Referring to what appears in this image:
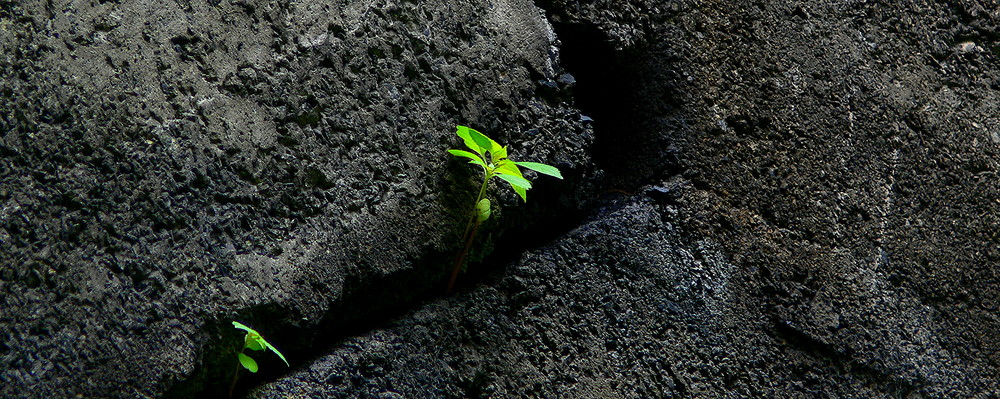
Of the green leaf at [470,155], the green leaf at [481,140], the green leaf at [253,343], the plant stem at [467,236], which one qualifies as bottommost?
the green leaf at [253,343]

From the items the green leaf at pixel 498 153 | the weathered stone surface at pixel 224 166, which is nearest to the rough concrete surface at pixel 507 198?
the weathered stone surface at pixel 224 166

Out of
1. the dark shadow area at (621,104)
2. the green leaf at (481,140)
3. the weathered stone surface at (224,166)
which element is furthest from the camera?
the dark shadow area at (621,104)

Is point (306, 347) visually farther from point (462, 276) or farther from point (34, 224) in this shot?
point (34, 224)

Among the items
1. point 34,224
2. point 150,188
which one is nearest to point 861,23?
point 150,188

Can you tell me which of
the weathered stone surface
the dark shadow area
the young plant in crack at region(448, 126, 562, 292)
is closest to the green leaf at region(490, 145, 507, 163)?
the young plant in crack at region(448, 126, 562, 292)

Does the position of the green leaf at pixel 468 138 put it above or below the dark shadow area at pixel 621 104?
below

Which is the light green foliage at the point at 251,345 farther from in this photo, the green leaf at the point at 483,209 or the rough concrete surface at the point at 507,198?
the green leaf at the point at 483,209

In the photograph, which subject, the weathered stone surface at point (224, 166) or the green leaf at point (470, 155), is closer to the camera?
the weathered stone surface at point (224, 166)
